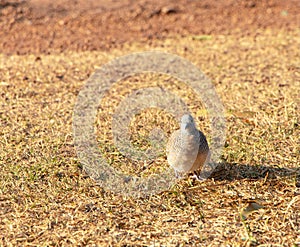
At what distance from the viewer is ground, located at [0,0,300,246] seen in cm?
410

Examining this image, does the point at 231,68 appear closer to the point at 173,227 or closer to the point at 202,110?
the point at 202,110

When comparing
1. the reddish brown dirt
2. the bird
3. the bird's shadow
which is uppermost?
the reddish brown dirt

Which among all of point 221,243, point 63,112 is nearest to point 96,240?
point 221,243

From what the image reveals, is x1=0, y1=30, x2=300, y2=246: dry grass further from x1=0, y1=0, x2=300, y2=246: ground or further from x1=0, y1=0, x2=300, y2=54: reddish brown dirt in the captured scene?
x1=0, y1=0, x2=300, y2=54: reddish brown dirt

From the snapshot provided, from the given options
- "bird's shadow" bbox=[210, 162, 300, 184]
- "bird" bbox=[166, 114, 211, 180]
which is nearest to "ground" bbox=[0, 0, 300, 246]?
"bird's shadow" bbox=[210, 162, 300, 184]

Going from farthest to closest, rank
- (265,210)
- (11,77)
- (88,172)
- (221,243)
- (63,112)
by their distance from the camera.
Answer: (11,77) < (63,112) < (88,172) < (265,210) < (221,243)

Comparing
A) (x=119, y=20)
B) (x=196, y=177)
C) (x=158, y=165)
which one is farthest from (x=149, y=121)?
(x=119, y=20)

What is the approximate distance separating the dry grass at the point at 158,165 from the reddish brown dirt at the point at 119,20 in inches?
51.4

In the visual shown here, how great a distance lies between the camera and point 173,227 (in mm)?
4062

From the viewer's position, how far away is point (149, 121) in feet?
19.2

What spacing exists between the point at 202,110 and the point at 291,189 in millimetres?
1849

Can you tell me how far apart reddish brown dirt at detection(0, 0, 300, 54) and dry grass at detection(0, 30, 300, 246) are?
1.30 m

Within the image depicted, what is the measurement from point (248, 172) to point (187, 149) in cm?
68

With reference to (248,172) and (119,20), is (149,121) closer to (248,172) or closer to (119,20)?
(248,172)
